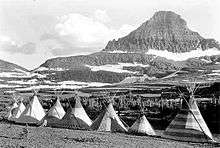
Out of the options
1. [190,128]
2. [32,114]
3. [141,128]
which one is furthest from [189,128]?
[32,114]

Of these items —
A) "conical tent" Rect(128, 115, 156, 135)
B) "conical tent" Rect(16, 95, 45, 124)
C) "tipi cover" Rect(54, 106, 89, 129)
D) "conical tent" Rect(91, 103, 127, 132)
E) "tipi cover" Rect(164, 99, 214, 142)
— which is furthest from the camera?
"conical tent" Rect(16, 95, 45, 124)

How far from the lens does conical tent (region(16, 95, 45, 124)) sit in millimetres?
73375

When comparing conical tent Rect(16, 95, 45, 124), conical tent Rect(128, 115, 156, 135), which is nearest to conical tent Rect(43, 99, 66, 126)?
conical tent Rect(16, 95, 45, 124)

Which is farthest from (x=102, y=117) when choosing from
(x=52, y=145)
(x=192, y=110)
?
(x=52, y=145)

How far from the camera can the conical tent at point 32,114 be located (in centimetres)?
7338

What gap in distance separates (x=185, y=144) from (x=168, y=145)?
10.5 ft

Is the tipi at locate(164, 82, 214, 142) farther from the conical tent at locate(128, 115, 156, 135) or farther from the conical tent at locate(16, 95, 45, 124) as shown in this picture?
the conical tent at locate(16, 95, 45, 124)

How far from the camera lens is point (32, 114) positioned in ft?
242

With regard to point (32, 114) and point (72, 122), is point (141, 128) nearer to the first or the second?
point (72, 122)

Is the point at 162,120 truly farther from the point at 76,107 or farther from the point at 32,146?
the point at 32,146

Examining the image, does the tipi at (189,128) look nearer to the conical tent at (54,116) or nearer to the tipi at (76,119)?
the tipi at (76,119)

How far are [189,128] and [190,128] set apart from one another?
0.35ft

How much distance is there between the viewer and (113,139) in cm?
4788

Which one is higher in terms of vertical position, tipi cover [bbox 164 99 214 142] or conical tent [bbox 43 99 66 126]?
conical tent [bbox 43 99 66 126]
